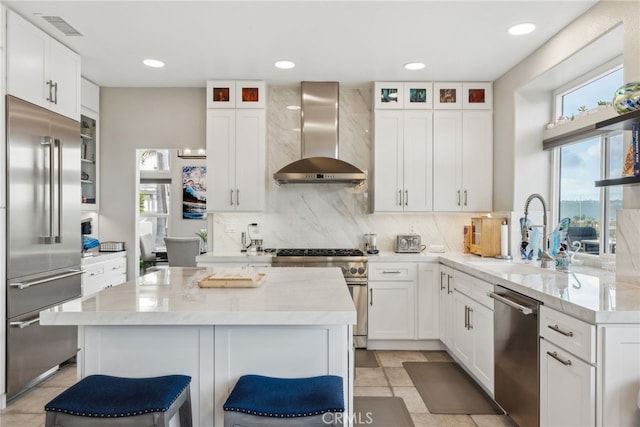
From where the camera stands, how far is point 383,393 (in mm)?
2943

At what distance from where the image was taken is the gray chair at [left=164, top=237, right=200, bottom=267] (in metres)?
4.86

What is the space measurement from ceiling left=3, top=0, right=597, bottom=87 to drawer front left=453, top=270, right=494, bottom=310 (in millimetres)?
1839

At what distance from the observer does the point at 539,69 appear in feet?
10.6

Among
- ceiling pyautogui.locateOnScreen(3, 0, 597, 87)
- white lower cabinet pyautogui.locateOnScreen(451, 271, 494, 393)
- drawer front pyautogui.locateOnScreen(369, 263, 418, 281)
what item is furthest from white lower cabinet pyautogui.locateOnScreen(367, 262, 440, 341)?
ceiling pyautogui.locateOnScreen(3, 0, 597, 87)

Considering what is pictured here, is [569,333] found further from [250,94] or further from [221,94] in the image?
[221,94]

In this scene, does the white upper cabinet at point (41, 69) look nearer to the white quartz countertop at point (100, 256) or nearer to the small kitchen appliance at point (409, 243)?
the white quartz countertop at point (100, 256)

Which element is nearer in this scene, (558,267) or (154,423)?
(154,423)

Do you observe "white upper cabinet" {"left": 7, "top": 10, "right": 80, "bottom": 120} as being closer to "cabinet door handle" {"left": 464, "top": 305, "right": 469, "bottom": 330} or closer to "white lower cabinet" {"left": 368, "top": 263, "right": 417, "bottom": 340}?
"white lower cabinet" {"left": 368, "top": 263, "right": 417, "bottom": 340}

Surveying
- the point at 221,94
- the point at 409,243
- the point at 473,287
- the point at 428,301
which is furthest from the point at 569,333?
the point at 221,94

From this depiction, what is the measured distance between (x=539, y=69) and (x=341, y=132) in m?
1.92

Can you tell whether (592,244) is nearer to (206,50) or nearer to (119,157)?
(206,50)

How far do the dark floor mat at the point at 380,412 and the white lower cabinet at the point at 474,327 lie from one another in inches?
24.8

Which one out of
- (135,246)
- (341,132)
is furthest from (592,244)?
(135,246)

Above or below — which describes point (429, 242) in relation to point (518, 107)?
below
